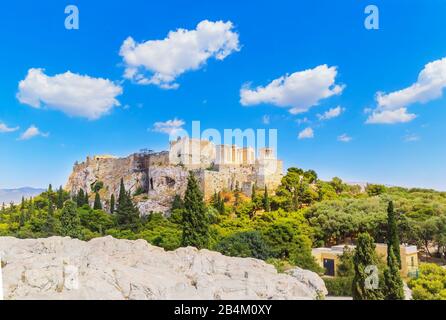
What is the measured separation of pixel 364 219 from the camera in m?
12.3

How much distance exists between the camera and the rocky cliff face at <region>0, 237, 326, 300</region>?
15.4 feet

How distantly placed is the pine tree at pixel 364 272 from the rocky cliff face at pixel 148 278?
1.92 feet

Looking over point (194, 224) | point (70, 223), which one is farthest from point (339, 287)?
point (70, 223)

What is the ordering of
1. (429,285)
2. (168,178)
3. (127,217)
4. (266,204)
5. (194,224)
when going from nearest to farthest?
(429,285) → (194,224) → (127,217) → (266,204) → (168,178)

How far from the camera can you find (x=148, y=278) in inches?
208

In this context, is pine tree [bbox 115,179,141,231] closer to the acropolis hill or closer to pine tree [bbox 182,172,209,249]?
the acropolis hill

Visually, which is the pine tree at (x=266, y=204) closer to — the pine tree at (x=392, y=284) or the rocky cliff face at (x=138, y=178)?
the rocky cliff face at (x=138, y=178)

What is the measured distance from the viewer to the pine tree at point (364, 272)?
5953 millimetres

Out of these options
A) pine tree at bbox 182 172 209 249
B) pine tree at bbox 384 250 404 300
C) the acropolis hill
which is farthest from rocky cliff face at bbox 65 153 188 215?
pine tree at bbox 384 250 404 300

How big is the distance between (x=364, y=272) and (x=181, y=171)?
57.7 feet

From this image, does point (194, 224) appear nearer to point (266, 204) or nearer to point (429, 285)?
point (429, 285)
